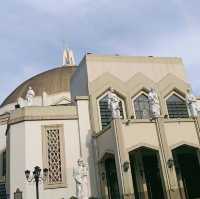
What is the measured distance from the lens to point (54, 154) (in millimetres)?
23781

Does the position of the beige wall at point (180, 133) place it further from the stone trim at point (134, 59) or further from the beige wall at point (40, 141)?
the stone trim at point (134, 59)

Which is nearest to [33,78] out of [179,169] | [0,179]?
[0,179]

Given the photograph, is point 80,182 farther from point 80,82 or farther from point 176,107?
point 176,107

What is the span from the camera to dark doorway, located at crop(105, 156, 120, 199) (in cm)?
2341

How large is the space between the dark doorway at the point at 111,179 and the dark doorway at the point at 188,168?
4341mm

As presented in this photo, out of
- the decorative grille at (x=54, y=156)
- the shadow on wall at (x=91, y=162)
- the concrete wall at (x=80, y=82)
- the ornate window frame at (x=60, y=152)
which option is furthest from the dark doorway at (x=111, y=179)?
the concrete wall at (x=80, y=82)

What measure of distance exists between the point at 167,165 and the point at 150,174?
3445 mm

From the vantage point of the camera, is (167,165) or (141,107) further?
(141,107)

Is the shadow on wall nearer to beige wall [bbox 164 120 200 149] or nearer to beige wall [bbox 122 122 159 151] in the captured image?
beige wall [bbox 122 122 159 151]

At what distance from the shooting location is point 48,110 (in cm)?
2500

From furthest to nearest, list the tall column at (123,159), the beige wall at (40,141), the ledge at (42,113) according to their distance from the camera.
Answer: the ledge at (42,113)
the beige wall at (40,141)
the tall column at (123,159)

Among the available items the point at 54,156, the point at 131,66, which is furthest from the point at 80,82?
the point at 54,156

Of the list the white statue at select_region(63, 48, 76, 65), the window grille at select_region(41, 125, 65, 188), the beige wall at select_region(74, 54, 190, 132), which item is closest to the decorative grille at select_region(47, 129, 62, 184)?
the window grille at select_region(41, 125, 65, 188)

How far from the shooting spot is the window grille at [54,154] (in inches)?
909
